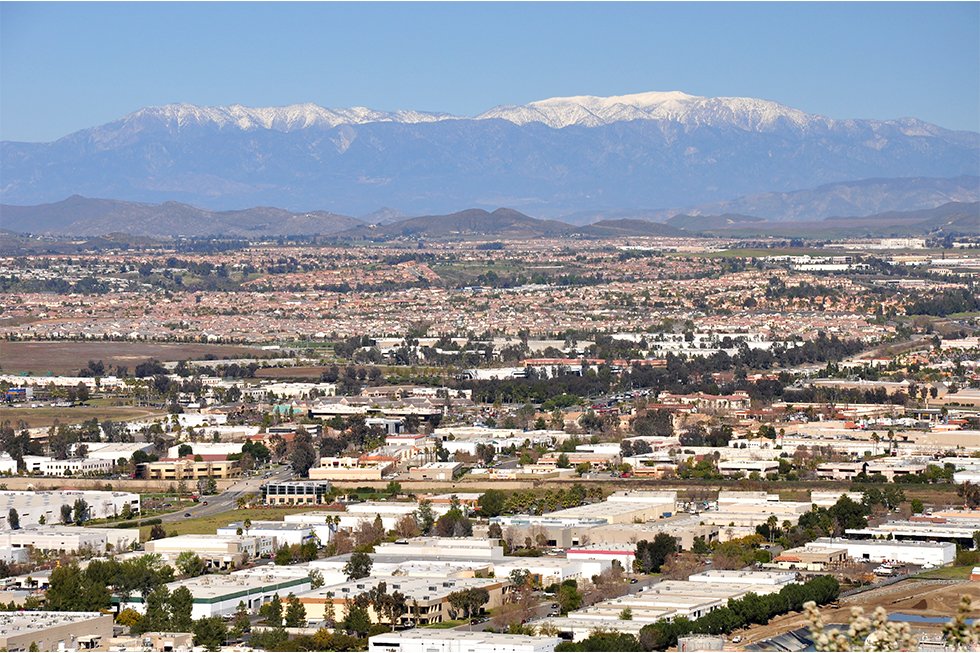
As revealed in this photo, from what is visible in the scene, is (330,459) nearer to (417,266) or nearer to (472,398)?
(472,398)

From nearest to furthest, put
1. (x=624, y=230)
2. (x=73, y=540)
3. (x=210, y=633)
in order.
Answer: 1. (x=210, y=633)
2. (x=73, y=540)
3. (x=624, y=230)

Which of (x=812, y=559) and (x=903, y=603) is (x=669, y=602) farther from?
(x=812, y=559)

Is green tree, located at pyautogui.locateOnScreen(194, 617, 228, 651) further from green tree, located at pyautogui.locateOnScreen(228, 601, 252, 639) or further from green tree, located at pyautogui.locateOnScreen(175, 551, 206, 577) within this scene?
green tree, located at pyautogui.locateOnScreen(175, 551, 206, 577)

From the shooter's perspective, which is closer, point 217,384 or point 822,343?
point 217,384

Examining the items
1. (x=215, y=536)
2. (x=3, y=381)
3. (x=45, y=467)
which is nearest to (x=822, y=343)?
(x=3, y=381)

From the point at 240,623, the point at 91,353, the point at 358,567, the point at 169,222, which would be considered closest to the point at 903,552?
the point at 358,567

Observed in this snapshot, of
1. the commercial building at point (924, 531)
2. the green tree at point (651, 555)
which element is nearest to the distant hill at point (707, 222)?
the commercial building at point (924, 531)

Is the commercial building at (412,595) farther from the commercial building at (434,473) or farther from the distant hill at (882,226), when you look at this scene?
the distant hill at (882,226)
